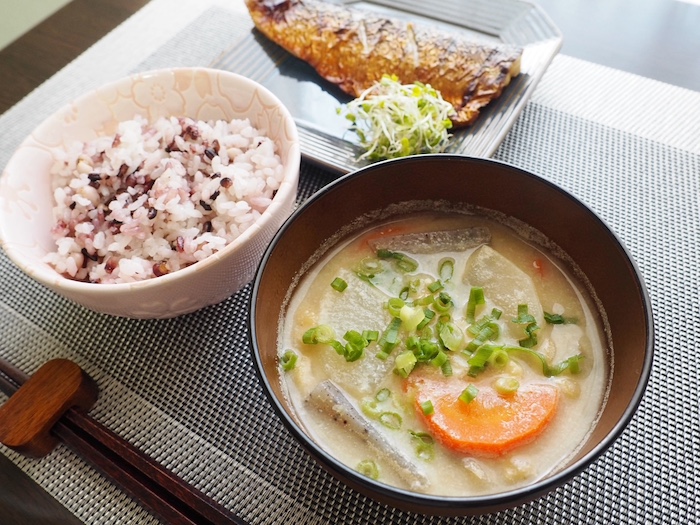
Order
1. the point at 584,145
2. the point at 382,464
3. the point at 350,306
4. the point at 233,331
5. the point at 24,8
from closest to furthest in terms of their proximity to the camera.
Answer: the point at 382,464 → the point at 350,306 → the point at 233,331 → the point at 584,145 → the point at 24,8

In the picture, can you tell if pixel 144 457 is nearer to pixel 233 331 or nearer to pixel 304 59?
pixel 233 331

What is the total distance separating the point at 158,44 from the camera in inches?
99.8

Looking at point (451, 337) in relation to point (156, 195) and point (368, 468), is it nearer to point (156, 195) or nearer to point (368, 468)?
point (368, 468)

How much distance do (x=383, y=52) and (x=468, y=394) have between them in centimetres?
150

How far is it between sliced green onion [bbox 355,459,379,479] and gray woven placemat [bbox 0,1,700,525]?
0.52ft

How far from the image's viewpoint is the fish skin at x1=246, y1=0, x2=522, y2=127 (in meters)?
2.03

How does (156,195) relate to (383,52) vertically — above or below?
below

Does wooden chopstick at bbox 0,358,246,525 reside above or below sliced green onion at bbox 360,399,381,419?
below

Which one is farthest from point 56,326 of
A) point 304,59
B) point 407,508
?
point 304,59

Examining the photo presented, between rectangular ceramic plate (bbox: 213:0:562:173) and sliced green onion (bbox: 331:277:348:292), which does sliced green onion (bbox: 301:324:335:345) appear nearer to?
sliced green onion (bbox: 331:277:348:292)

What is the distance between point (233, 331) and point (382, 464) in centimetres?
60

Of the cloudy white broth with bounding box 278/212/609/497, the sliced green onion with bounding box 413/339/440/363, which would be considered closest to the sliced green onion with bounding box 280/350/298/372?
the cloudy white broth with bounding box 278/212/609/497

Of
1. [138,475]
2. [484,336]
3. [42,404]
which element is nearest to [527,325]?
[484,336]

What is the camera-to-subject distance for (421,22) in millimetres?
2428
